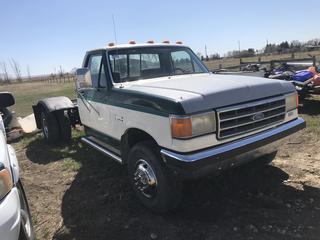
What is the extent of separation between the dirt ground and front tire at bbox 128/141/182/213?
208 mm

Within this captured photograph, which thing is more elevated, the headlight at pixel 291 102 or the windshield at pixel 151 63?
the windshield at pixel 151 63

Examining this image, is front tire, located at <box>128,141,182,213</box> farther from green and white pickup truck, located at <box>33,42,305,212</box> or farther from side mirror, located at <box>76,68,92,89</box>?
side mirror, located at <box>76,68,92,89</box>

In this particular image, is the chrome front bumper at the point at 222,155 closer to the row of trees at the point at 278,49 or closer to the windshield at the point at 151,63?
the windshield at the point at 151,63

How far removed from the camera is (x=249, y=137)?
11.7 feet

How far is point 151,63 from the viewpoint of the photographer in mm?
4949

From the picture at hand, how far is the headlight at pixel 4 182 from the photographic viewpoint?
2.26m

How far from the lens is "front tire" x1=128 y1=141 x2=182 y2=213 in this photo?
3514 mm

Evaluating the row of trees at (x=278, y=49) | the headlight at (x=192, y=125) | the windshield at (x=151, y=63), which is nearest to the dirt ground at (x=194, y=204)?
the headlight at (x=192, y=125)

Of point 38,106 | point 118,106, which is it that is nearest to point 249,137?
point 118,106

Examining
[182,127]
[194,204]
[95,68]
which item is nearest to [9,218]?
[182,127]

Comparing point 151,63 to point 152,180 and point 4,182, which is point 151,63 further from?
point 4,182

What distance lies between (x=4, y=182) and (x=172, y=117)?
5.25 feet

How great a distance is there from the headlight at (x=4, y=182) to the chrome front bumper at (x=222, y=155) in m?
1.52

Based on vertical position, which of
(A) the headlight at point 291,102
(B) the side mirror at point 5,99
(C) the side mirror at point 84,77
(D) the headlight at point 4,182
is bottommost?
(D) the headlight at point 4,182
